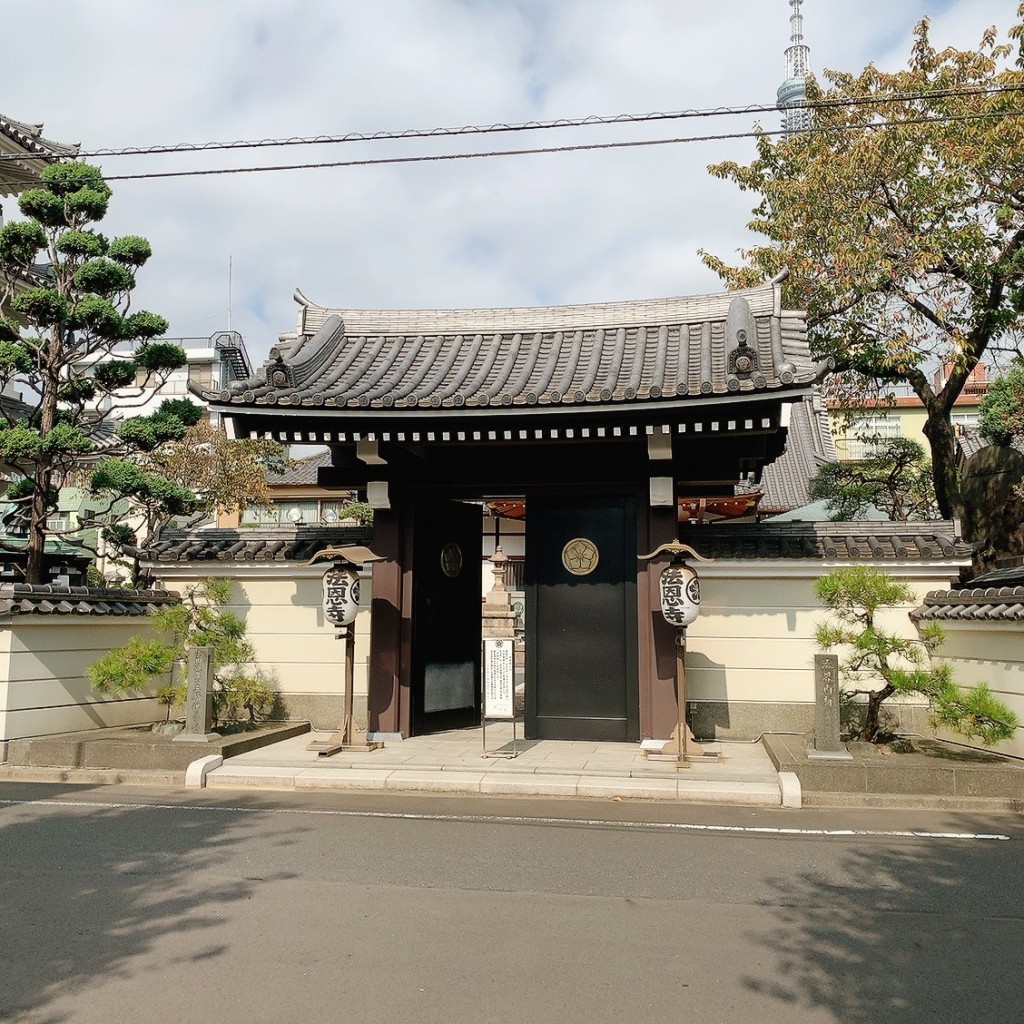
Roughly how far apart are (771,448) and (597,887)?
6.89 metres

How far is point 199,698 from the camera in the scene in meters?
10.4

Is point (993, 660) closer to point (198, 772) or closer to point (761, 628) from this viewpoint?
point (761, 628)

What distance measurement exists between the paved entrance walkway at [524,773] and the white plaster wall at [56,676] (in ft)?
7.82

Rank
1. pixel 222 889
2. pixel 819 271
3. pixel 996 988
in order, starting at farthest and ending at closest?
pixel 819 271
pixel 222 889
pixel 996 988

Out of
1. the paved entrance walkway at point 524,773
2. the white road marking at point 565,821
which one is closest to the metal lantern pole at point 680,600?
the paved entrance walkway at point 524,773

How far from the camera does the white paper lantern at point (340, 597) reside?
1080cm

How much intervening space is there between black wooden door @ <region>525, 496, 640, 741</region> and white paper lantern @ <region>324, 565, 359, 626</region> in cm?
223

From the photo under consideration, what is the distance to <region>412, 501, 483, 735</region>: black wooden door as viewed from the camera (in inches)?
471

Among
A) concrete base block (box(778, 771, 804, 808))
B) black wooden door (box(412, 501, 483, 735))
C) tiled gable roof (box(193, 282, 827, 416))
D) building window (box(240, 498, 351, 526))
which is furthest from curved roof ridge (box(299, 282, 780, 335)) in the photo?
building window (box(240, 498, 351, 526))

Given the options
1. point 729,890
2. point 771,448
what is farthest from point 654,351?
point 729,890

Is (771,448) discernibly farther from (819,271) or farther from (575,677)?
(819,271)

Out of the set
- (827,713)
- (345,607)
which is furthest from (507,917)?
(345,607)

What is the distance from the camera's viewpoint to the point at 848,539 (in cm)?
1173

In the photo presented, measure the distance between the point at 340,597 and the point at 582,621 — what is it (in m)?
3.05
